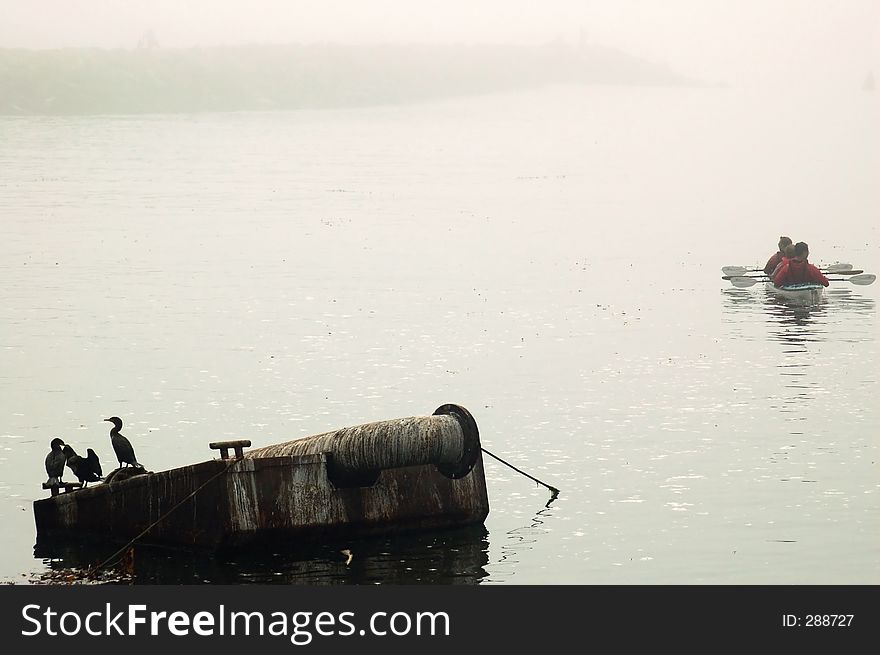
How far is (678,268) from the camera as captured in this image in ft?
282

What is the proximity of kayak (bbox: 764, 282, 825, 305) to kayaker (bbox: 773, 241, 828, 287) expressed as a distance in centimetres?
25

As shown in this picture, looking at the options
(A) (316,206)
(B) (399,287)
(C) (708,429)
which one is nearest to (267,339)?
(B) (399,287)

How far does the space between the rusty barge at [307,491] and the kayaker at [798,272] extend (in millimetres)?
38141

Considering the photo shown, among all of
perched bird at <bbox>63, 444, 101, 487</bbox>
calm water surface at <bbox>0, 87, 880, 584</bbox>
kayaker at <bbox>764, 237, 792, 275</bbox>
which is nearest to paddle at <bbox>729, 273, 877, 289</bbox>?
calm water surface at <bbox>0, 87, 880, 584</bbox>

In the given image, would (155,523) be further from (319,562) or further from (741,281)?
(741,281)

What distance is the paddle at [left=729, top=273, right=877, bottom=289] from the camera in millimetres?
73438

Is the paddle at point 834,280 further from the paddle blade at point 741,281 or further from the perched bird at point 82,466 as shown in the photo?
the perched bird at point 82,466

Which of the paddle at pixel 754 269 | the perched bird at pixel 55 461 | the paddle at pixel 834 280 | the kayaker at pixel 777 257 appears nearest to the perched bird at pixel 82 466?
the perched bird at pixel 55 461

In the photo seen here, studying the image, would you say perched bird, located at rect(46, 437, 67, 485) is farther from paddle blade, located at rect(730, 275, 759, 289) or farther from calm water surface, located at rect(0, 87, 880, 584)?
paddle blade, located at rect(730, 275, 759, 289)

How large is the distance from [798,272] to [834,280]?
787cm

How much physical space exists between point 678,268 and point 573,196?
3218 cm

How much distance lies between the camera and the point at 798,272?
68750 millimetres

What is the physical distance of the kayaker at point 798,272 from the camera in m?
68.4

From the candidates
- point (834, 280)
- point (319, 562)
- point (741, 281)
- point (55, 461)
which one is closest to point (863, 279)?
point (834, 280)
